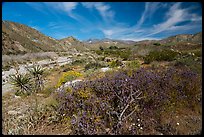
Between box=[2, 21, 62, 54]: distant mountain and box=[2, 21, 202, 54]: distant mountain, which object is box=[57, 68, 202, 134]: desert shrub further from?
box=[2, 21, 62, 54]: distant mountain

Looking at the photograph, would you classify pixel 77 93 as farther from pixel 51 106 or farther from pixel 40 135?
pixel 40 135

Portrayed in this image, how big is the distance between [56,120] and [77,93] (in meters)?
0.96

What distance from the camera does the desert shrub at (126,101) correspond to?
3396 millimetres

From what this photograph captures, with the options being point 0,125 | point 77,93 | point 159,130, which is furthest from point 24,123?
point 159,130

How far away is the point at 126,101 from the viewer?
3.72 meters

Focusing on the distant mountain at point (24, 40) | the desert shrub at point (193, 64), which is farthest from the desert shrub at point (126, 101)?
the distant mountain at point (24, 40)

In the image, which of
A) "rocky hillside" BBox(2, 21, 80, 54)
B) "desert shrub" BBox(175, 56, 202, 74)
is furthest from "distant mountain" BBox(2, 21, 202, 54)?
"desert shrub" BBox(175, 56, 202, 74)

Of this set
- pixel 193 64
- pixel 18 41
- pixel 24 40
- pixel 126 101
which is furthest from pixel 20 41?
pixel 126 101

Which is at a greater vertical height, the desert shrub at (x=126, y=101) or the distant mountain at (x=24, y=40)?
the distant mountain at (x=24, y=40)

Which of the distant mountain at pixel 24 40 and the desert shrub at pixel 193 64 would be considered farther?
the distant mountain at pixel 24 40

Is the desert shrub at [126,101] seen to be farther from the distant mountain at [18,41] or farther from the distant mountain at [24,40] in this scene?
the distant mountain at [18,41]

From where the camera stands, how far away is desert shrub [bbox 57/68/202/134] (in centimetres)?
340

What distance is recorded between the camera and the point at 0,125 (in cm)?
379

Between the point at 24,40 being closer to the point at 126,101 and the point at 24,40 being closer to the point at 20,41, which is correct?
the point at 20,41
